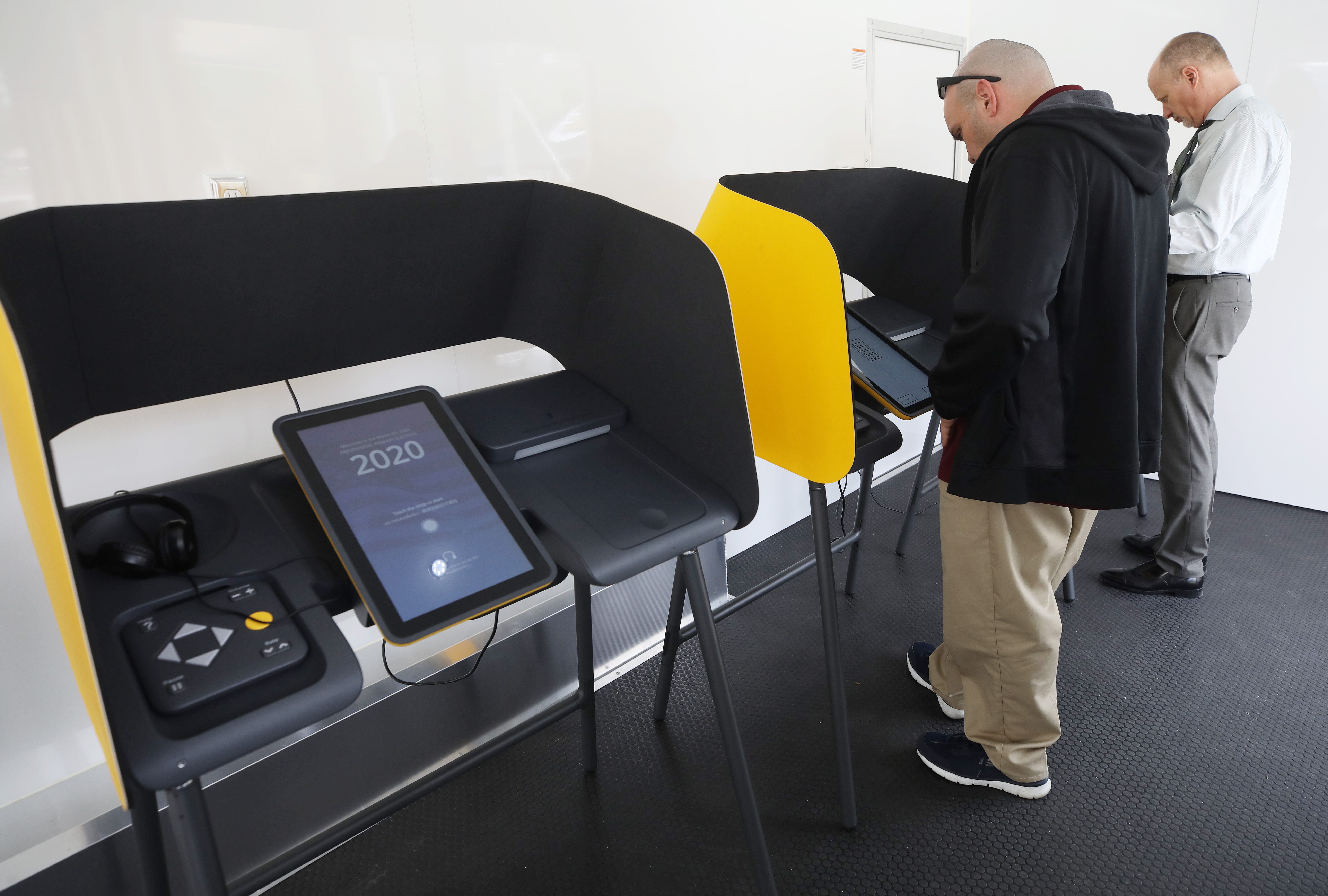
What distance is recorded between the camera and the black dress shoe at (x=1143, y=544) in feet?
8.89

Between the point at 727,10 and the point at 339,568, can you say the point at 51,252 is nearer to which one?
the point at 339,568

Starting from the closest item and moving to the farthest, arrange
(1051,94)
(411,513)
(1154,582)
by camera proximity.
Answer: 1. (411,513)
2. (1051,94)
3. (1154,582)

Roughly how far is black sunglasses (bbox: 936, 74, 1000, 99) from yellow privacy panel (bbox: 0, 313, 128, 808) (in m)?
1.55

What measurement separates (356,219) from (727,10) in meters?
1.56

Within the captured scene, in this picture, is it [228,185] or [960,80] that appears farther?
[960,80]

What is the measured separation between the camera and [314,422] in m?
1.04

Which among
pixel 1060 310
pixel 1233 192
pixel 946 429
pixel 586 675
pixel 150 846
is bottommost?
pixel 586 675

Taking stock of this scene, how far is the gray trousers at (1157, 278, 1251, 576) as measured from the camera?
2369 millimetres

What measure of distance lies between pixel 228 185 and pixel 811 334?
1068 mm

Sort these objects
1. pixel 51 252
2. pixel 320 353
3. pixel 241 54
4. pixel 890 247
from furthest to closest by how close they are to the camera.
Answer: pixel 890 247 → pixel 241 54 → pixel 320 353 → pixel 51 252

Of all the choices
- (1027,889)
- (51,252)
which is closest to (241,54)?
(51,252)

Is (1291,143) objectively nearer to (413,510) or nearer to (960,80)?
(960,80)

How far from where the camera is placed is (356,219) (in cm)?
111

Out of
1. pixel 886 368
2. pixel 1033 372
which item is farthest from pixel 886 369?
pixel 1033 372
